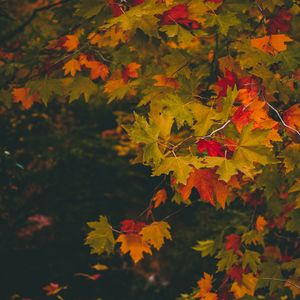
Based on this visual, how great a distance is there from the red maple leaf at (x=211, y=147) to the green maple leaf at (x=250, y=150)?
12 centimetres

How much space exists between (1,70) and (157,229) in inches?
69.1

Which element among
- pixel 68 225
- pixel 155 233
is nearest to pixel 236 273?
pixel 155 233

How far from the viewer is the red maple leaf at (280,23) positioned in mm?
2646

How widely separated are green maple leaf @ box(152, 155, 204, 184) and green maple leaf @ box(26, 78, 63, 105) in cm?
130

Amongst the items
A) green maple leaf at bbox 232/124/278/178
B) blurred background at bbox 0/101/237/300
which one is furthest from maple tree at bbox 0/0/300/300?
blurred background at bbox 0/101/237/300

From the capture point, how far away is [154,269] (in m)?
6.16

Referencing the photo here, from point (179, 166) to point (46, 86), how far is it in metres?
1.44

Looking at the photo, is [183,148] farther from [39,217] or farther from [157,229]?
[39,217]

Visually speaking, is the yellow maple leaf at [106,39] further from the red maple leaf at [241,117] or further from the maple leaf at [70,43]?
the red maple leaf at [241,117]

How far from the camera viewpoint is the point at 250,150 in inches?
66.4

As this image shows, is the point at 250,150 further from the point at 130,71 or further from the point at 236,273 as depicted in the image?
→ the point at 236,273

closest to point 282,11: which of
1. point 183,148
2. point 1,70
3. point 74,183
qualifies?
point 183,148

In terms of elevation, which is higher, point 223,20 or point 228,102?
point 223,20

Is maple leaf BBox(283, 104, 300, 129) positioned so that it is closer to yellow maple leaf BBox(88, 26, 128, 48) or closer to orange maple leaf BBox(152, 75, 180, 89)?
orange maple leaf BBox(152, 75, 180, 89)
